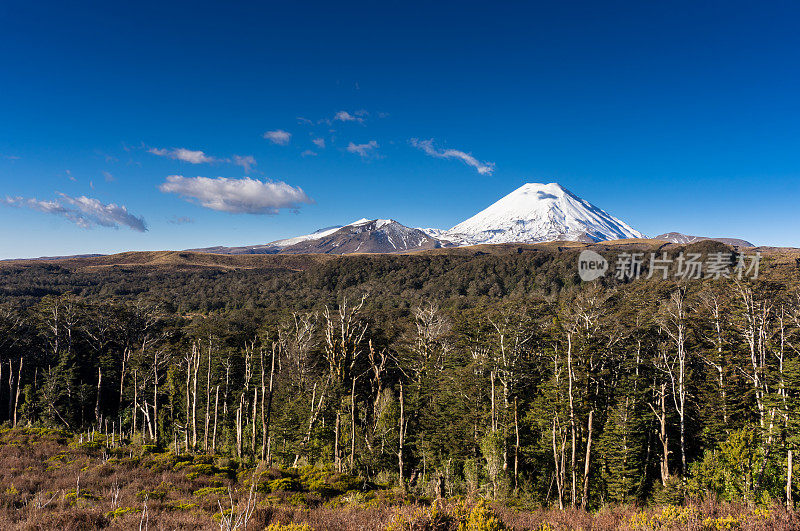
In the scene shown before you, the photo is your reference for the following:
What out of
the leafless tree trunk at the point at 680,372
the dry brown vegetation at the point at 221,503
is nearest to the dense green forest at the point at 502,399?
the leafless tree trunk at the point at 680,372

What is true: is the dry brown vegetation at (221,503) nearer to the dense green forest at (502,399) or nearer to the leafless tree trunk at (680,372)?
the dense green forest at (502,399)

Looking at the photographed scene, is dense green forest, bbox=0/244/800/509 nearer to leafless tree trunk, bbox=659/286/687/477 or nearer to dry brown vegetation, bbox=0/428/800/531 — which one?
leafless tree trunk, bbox=659/286/687/477

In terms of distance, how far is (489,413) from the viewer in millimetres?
25000

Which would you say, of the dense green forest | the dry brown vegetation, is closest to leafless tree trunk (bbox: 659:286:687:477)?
the dense green forest

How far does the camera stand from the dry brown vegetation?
7.67 m

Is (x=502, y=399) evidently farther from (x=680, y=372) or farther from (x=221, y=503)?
(x=221, y=503)

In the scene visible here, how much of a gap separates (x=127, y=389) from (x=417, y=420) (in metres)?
30.9

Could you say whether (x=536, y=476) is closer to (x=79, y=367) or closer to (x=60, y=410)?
(x=60, y=410)

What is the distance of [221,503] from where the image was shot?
465 inches

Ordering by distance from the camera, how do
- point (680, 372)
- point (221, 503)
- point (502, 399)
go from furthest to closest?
point (502, 399) < point (680, 372) < point (221, 503)

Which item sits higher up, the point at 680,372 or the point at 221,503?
the point at 680,372

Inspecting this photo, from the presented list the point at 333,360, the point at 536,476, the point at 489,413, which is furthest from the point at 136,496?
the point at 536,476

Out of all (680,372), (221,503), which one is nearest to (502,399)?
(680,372)

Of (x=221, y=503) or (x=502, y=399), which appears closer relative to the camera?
(x=221, y=503)
